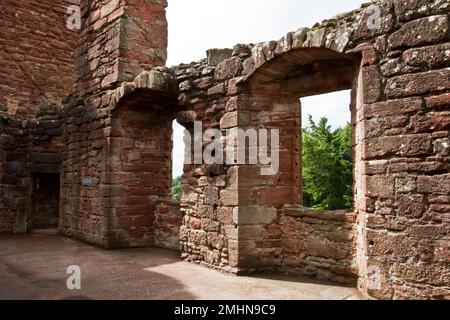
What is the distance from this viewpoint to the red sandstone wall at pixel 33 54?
34.4 feet

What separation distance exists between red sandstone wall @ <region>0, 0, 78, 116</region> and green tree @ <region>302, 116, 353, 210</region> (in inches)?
404

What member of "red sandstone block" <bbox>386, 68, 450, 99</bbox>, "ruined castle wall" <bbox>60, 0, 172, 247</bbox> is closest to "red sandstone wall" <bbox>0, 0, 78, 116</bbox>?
"ruined castle wall" <bbox>60, 0, 172, 247</bbox>

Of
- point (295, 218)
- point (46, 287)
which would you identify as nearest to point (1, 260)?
point (46, 287)

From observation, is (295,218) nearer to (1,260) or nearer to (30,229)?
(1,260)

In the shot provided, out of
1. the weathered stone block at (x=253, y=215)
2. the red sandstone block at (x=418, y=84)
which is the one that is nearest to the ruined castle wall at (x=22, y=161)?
the weathered stone block at (x=253, y=215)

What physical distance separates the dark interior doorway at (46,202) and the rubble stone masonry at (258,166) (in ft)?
1.95

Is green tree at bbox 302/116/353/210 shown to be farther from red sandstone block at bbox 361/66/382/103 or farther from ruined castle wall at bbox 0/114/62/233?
red sandstone block at bbox 361/66/382/103

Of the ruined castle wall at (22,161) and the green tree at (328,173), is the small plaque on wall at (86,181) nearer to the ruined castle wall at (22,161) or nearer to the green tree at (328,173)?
the ruined castle wall at (22,161)

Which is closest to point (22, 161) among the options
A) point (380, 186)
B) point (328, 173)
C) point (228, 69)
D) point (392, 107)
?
point (228, 69)

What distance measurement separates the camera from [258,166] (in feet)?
16.5

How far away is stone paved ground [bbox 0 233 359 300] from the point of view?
158 inches

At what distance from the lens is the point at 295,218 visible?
4.93 meters

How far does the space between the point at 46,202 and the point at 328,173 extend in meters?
11.1

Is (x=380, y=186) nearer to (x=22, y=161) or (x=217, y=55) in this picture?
(x=217, y=55)
